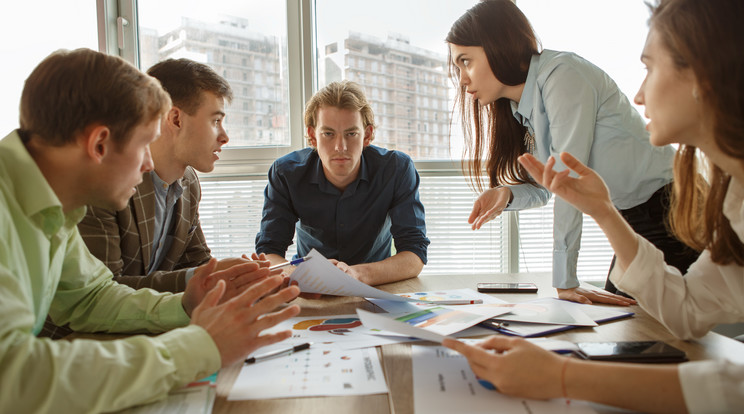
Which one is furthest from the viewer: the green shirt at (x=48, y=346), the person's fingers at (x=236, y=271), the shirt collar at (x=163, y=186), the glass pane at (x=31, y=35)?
the glass pane at (x=31, y=35)

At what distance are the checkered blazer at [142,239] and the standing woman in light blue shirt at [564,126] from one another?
2.98ft

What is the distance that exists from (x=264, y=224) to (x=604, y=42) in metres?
2.03

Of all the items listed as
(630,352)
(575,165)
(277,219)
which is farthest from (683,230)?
(277,219)

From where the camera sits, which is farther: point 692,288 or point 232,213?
point 232,213

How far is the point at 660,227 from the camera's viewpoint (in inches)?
60.8

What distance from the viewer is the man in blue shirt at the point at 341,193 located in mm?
2057

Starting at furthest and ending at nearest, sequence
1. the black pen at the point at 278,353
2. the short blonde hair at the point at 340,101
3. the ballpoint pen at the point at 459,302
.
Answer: the short blonde hair at the point at 340,101, the ballpoint pen at the point at 459,302, the black pen at the point at 278,353

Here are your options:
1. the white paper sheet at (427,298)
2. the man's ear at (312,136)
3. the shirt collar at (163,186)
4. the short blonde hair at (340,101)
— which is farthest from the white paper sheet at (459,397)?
the man's ear at (312,136)

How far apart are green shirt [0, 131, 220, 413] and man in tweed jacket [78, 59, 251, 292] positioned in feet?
1.68

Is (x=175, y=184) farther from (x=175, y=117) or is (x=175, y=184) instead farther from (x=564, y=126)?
(x=564, y=126)

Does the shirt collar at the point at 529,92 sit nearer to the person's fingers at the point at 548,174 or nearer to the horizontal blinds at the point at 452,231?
the person's fingers at the point at 548,174

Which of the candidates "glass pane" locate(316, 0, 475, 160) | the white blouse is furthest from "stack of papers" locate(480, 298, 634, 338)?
"glass pane" locate(316, 0, 475, 160)

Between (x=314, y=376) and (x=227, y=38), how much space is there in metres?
2.42

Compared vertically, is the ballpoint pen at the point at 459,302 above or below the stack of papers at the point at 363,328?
below
